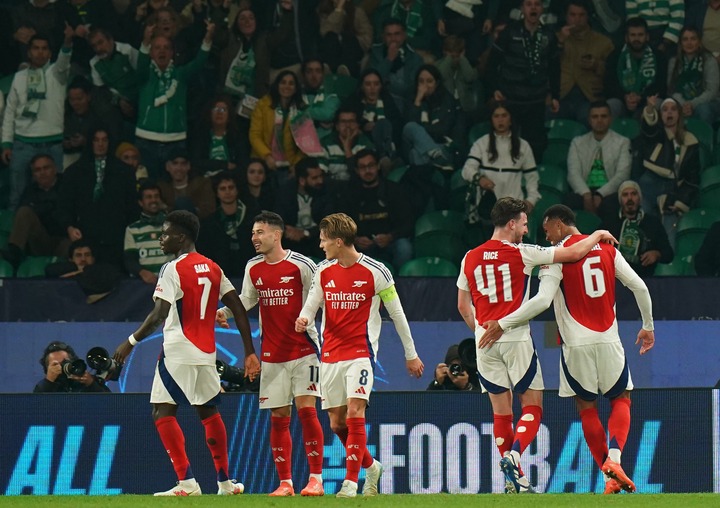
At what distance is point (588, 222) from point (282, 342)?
6348 millimetres

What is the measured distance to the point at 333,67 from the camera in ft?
56.3

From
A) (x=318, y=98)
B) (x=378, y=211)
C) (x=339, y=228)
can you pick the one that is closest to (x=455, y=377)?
(x=339, y=228)

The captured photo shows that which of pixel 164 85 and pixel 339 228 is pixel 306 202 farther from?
pixel 339 228

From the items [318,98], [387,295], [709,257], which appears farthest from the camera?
[318,98]

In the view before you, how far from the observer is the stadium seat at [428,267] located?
15.1 meters

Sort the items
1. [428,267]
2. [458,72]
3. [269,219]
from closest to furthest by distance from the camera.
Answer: [269,219] → [428,267] → [458,72]

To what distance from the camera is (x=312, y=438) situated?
980cm

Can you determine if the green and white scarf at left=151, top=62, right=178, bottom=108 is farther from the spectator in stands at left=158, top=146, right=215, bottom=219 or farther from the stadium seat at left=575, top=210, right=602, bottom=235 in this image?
the stadium seat at left=575, top=210, right=602, bottom=235

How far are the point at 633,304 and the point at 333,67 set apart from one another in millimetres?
5208

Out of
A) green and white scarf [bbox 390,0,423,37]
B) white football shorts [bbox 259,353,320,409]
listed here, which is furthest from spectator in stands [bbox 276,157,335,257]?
white football shorts [bbox 259,353,320,409]

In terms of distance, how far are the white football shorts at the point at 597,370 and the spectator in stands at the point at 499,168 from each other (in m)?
6.05

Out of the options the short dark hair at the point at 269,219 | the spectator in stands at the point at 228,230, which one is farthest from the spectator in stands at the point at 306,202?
the short dark hair at the point at 269,219

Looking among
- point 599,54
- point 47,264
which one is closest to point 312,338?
point 47,264

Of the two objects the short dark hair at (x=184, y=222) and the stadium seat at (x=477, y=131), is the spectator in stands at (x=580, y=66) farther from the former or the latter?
the short dark hair at (x=184, y=222)
